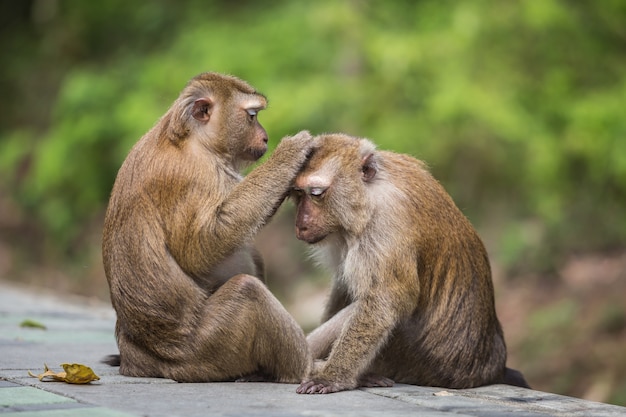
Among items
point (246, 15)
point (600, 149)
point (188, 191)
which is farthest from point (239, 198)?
point (246, 15)

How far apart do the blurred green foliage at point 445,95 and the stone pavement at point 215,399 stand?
5.91 meters

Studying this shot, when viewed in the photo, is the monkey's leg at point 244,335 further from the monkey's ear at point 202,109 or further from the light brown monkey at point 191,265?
the monkey's ear at point 202,109

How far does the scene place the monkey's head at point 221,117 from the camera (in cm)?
573

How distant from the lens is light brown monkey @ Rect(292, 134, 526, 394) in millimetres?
5523

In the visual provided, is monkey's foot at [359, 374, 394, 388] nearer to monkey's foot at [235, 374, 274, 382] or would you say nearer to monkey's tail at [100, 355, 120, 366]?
monkey's foot at [235, 374, 274, 382]

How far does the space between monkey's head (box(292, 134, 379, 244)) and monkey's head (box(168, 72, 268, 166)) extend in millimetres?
449

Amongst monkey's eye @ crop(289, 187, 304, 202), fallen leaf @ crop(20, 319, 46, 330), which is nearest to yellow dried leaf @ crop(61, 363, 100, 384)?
monkey's eye @ crop(289, 187, 304, 202)

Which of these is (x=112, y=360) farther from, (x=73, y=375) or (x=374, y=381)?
(x=374, y=381)

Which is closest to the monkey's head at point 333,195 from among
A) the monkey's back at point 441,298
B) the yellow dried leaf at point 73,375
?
the monkey's back at point 441,298

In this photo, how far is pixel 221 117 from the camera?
589cm

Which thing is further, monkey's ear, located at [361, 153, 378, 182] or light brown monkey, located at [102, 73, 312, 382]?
monkey's ear, located at [361, 153, 378, 182]

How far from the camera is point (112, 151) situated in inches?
571

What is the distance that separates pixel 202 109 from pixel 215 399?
1786mm

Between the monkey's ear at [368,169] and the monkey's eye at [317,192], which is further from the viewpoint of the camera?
the monkey's ear at [368,169]
